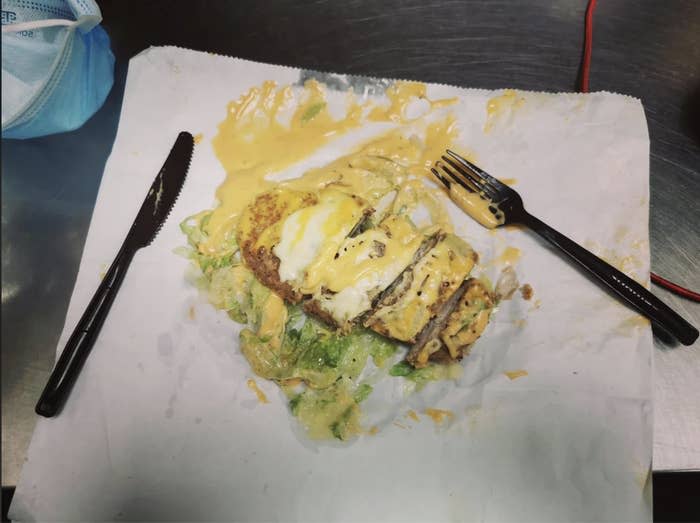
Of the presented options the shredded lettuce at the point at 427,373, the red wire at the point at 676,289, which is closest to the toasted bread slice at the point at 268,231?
the shredded lettuce at the point at 427,373

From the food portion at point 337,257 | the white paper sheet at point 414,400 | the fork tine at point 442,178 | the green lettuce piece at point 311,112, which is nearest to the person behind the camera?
the white paper sheet at point 414,400

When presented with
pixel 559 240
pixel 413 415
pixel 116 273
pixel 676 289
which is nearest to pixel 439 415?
pixel 413 415

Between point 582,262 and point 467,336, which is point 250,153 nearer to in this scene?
point 467,336

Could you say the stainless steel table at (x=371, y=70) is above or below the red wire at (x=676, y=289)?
above

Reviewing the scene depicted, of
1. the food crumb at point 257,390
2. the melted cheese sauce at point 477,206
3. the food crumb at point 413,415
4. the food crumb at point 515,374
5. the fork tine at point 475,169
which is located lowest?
the food crumb at point 413,415

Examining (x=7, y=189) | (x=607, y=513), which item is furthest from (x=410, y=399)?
(x=7, y=189)

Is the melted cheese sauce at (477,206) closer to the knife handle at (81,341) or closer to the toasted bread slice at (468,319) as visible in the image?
the toasted bread slice at (468,319)

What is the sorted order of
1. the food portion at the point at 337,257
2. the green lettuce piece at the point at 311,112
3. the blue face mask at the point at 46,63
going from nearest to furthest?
the food portion at the point at 337,257, the blue face mask at the point at 46,63, the green lettuce piece at the point at 311,112

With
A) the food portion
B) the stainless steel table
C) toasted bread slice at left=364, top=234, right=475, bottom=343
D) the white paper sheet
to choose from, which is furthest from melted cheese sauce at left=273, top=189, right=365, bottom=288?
the stainless steel table
